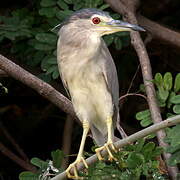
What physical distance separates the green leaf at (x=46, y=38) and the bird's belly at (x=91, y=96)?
0.70 metres

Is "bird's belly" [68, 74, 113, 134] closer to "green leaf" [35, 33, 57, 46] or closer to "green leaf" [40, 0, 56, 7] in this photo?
"green leaf" [35, 33, 57, 46]

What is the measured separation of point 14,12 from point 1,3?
19.3 inches

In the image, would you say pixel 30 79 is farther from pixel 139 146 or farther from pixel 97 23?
pixel 139 146

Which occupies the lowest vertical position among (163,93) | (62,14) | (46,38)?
(163,93)

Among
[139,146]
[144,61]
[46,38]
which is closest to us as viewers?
[139,146]

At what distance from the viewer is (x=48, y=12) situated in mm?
4082

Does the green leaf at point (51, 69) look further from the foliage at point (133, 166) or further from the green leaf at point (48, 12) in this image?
the foliage at point (133, 166)

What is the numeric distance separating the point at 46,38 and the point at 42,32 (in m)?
0.15

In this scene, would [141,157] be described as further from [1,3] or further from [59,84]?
[1,3]

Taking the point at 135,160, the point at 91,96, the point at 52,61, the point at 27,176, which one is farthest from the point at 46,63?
the point at 135,160

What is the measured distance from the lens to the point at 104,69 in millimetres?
3348

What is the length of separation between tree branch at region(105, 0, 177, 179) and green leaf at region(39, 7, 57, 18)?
1.35 feet

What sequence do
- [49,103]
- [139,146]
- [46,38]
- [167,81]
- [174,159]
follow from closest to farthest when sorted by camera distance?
[139,146], [174,159], [167,81], [46,38], [49,103]

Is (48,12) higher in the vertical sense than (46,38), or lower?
higher
